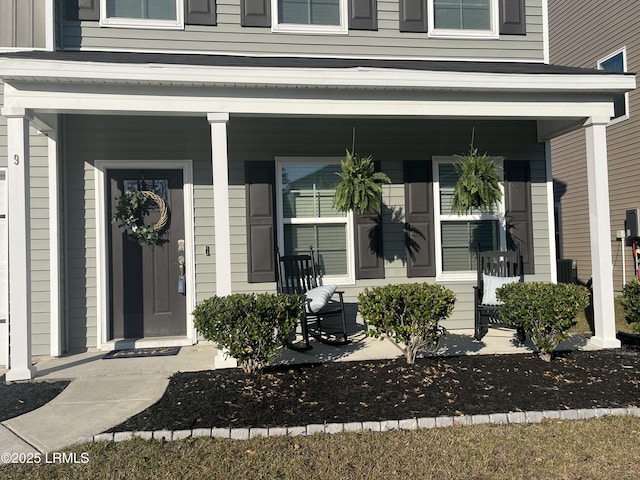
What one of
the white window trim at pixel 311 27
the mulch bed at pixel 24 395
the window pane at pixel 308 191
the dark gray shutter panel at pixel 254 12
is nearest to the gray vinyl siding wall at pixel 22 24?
the dark gray shutter panel at pixel 254 12

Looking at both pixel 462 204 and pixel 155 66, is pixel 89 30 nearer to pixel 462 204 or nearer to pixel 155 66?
pixel 155 66

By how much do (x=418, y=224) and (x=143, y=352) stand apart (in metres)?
3.37

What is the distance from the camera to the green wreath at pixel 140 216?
16.8ft

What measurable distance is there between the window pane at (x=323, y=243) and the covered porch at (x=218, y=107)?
1.83 ft

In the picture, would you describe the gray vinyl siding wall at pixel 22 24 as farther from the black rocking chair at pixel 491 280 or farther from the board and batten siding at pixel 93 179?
the black rocking chair at pixel 491 280

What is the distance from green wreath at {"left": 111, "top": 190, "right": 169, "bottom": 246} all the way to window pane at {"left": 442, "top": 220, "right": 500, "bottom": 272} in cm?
331

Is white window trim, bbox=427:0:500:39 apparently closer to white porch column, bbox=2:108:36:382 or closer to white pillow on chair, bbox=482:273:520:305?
white pillow on chair, bbox=482:273:520:305

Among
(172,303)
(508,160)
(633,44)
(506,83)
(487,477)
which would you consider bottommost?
(487,477)

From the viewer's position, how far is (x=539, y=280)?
18.8 feet

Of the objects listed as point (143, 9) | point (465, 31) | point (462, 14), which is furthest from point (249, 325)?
point (462, 14)

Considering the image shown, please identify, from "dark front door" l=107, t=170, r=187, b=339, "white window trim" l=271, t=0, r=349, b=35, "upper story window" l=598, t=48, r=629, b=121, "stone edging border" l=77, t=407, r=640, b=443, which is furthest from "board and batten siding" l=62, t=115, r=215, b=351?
"upper story window" l=598, t=48, r=629, b=121

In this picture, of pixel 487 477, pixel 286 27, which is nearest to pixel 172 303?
pixel 286 27

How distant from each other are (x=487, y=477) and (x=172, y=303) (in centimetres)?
388

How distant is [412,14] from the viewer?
5.57 metres
